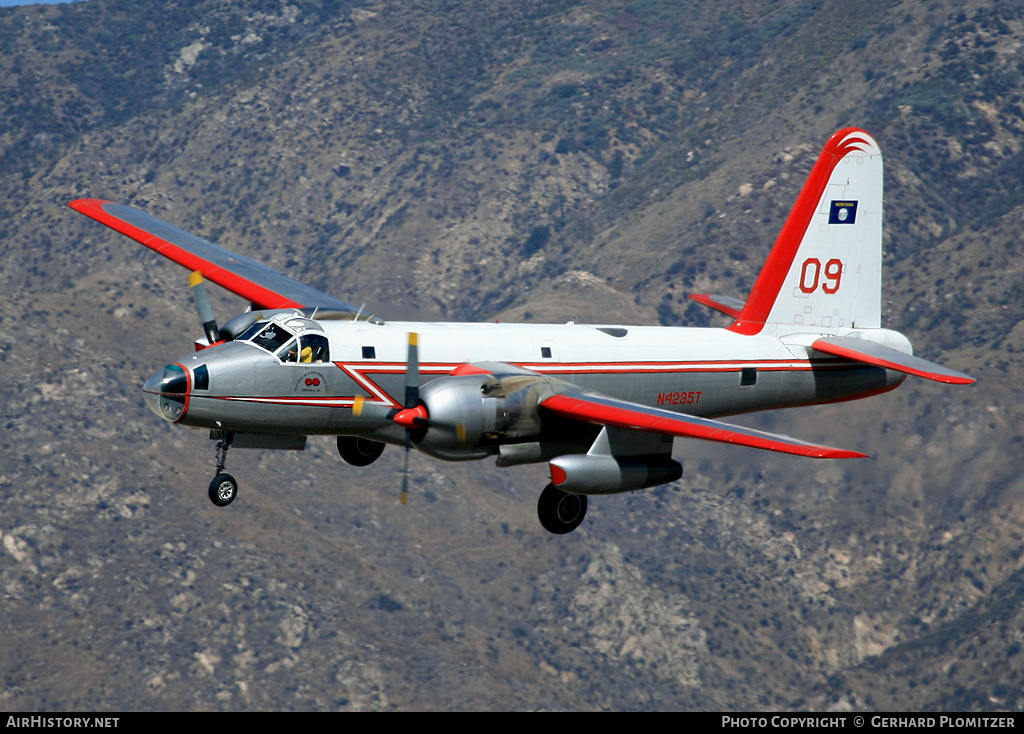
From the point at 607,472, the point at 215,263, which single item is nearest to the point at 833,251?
the point at 607,472

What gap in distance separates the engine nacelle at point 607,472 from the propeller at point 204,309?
32.3ft

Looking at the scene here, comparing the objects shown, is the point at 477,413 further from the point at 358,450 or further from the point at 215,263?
the point at 215,263

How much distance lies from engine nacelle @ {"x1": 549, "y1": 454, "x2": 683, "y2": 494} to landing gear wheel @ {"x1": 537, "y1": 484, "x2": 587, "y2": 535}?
2.19 metres

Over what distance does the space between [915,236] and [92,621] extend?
107 m

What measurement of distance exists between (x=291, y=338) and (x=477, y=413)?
17.2 ft

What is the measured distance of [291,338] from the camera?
3391 centimetres

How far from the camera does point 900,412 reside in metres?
142

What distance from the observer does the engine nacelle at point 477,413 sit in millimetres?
32875

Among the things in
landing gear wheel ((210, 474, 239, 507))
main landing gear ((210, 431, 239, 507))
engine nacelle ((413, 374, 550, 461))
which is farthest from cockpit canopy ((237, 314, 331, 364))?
landing gear wheel ((210, 474, 239, 507))

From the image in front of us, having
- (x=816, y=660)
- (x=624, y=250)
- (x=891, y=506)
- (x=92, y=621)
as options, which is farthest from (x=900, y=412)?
(x=92, y=621)

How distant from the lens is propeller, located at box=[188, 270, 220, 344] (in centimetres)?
3544

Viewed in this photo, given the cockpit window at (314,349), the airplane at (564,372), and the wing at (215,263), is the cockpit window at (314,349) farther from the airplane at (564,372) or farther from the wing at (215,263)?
the wing at (215,263)

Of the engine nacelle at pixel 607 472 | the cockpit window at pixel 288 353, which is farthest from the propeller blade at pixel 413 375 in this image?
the engine nacelle at pixel 607 472

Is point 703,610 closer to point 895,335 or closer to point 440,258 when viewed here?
point 440,258
